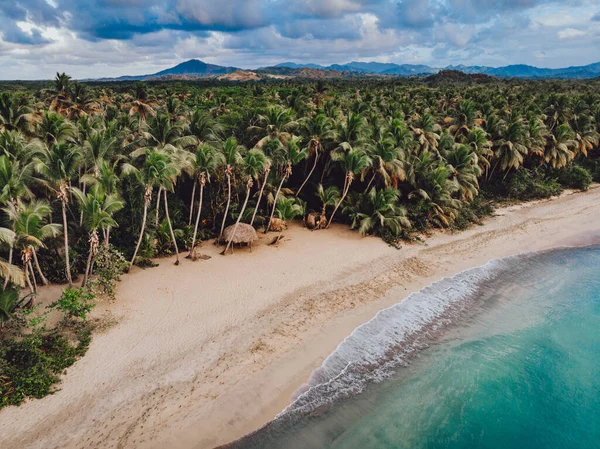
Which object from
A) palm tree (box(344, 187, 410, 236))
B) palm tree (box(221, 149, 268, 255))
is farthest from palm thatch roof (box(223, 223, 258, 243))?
palm tree (box(344, 187, 410, 236))

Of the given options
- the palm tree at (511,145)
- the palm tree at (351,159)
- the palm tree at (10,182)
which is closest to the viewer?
the palm tree at (10,182)

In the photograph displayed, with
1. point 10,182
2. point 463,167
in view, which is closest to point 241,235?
point 10,182

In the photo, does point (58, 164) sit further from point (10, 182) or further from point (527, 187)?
point (527, 187)

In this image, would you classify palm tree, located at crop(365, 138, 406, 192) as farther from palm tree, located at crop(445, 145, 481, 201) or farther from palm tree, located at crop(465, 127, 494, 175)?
→ palm tree, located at crop(465, 127, 494, 175)

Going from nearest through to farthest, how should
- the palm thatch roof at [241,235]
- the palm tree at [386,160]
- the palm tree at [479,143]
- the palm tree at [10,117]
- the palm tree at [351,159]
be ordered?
the palm thatch roof at [241,235]
the palm tree at [10,117]
the palm tree at [351,159]
the palm tree at [386,160]
the palm tree at [479,143]

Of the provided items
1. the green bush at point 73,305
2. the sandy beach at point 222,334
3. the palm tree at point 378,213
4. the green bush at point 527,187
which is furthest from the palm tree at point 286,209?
the green bush at point 527,187

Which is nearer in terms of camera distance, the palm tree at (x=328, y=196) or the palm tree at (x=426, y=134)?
the palm tree at (x=328, y=196)

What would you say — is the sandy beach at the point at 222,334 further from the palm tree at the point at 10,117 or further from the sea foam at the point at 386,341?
the palm tree at the point at 10,117
